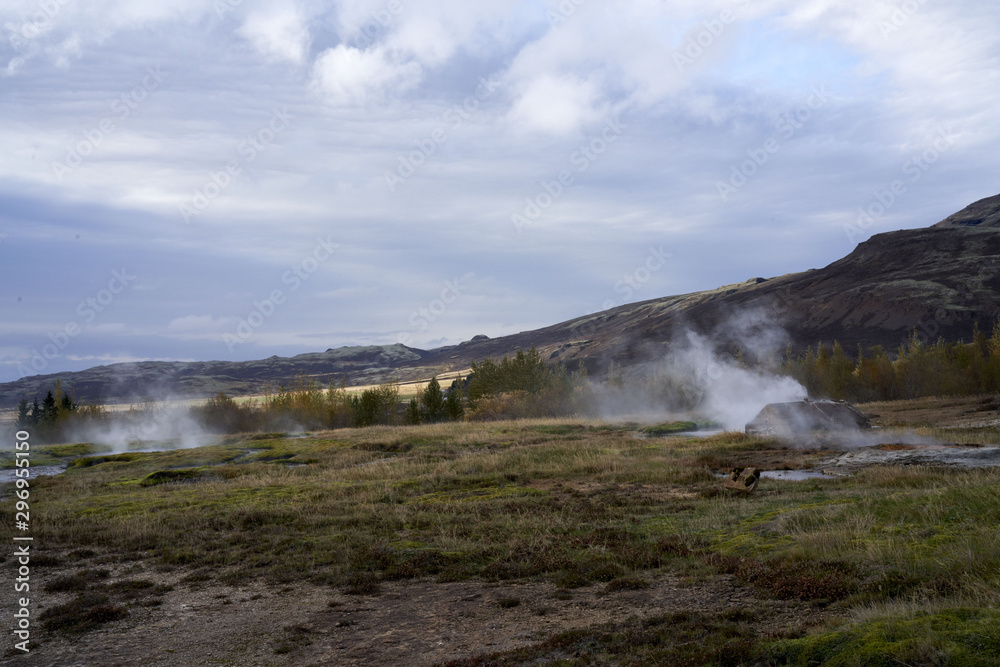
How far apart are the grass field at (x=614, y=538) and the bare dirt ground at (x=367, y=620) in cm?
52

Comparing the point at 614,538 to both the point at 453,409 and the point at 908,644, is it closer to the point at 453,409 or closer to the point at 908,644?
the point at 908,644

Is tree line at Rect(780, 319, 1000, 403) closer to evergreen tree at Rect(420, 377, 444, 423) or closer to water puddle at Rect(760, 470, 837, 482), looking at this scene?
evergreen tree at Rect(420, 377, 444, 423)

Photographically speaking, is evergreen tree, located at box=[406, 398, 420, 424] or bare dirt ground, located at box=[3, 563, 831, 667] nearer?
bare dirt ground, located at box=[3, 563, 831, 667]

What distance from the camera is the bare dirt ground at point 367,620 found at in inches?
387

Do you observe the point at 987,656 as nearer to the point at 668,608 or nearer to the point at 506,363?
the point at 668,608

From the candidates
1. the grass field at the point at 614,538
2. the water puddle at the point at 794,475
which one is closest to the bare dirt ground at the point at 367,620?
the grass field at the point at 614,538

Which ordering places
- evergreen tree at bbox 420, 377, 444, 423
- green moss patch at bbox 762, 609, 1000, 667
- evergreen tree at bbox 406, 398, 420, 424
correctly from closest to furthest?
green moss patch at bbox 762, 609, 1000, 667
evergreen tree at bbox 406, 398, 420, 424
evergreen tree at bbox 420, 377, 444, 423

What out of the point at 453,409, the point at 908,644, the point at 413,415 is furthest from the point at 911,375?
the point at 908,644

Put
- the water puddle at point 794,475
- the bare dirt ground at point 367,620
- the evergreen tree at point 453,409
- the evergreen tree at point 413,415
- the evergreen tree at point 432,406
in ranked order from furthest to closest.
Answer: the evergreen tree at point 432,406, the evergreen tree at point 453,409, the evergreen tree at point 413,415, the water puddle at point 794,475, the bare dirt ground at point 367,620

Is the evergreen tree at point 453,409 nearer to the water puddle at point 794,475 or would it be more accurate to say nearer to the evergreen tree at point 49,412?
the evergreen tree at point 49,412

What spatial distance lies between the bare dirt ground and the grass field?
517 millimetres

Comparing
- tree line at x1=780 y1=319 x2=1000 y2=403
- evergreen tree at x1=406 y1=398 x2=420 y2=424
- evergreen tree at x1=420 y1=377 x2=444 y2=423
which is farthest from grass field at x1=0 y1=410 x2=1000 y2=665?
tree line at x1=780 y1=319 x2=1000 y2=403

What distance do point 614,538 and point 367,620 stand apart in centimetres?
727

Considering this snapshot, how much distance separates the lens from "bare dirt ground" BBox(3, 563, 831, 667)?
9.83 m
